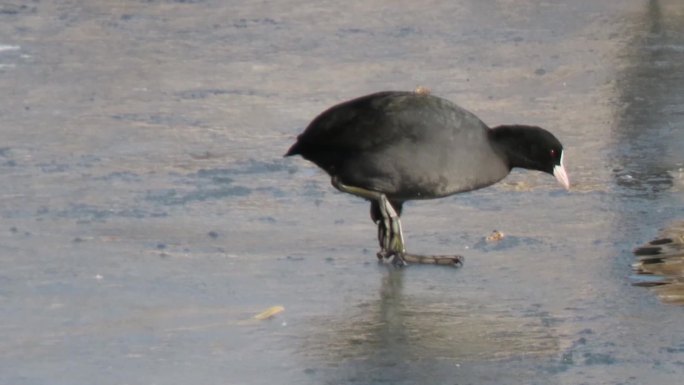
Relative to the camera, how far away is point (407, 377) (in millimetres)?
5109

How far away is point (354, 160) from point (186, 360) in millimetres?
1542

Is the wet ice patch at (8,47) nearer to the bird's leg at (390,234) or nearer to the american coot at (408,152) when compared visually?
the american coot at (408,152)

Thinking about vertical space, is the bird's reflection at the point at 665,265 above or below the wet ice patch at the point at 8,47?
above

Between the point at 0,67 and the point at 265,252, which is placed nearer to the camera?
the point at 265,252

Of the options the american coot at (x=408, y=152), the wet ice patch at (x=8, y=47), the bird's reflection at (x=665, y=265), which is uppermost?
the american coot at (x=408, y=152)

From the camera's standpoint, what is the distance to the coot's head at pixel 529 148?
6.61 metres

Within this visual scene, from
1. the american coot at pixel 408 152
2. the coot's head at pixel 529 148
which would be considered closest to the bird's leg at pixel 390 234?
the american coot at pixel 408 152

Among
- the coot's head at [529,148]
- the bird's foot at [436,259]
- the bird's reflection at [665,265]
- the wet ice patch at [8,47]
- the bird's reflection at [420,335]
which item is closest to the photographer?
the bird's reflection at [420,335]

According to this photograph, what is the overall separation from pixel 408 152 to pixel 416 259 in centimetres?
40

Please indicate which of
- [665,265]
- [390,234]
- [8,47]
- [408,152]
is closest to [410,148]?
[408,152]

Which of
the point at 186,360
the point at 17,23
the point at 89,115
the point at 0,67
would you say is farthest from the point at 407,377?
the point at 17,23

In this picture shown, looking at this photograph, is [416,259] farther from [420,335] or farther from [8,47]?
[8,47]

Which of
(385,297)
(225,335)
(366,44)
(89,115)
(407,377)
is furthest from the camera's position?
(366,44)

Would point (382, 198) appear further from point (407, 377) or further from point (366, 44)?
point (366, 44)
